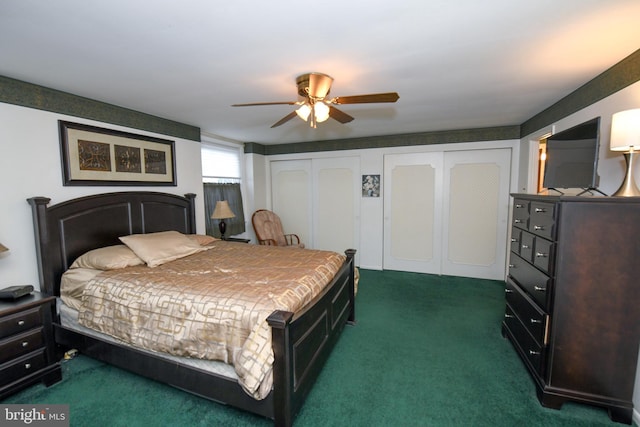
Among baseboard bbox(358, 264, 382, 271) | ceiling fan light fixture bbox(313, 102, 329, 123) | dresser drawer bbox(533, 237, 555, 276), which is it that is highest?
ceiling fan light fixture bbox(313, 102, 329, 123)

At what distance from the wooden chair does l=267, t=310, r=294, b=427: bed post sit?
10.3ft

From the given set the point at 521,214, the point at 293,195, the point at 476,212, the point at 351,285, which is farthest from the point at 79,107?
the point at 476,212

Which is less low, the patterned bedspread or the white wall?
the white wall

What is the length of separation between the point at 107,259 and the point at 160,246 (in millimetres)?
452

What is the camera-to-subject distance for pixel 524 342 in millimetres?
2246

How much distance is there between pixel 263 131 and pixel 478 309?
3.75m

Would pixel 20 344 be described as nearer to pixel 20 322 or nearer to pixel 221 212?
pixel 20 322

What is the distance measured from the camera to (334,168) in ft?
16.7

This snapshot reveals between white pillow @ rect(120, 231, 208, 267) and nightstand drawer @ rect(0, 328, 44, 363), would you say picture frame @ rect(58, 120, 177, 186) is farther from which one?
nightstand drawer @ rect(0, 328, 44, 363)

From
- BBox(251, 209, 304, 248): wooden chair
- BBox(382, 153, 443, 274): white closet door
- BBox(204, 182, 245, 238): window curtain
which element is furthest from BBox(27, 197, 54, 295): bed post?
BBox(382, 153, 443, 274): white closet door

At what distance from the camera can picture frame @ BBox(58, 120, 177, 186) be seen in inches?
102

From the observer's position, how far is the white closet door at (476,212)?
4.19 metres

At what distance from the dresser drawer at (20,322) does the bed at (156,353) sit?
0.79ft

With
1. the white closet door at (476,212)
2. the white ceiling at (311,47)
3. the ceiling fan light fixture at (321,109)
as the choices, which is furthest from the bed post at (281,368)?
the white closet door at (476,212)
